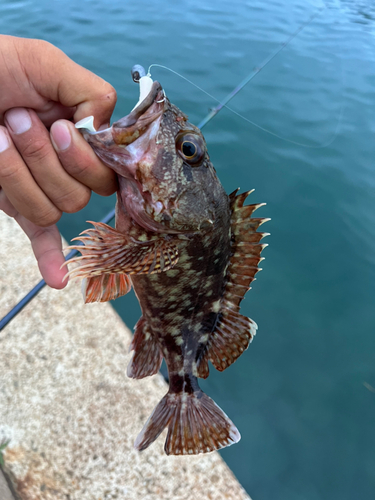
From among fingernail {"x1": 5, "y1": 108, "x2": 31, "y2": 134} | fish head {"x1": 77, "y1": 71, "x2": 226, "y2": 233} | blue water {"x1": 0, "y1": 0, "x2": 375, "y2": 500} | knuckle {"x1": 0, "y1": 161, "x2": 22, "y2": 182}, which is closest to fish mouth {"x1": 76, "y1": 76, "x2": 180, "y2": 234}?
fish head {"x1": 77, "y1": 71, "x2": 226, "y2": 233}

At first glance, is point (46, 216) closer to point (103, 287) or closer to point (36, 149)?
point (36, 149)

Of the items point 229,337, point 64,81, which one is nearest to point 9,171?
point 64,81

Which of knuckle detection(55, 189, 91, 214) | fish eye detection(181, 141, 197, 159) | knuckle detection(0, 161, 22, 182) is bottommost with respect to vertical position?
knuckle detection(55, 189, 91, 214)

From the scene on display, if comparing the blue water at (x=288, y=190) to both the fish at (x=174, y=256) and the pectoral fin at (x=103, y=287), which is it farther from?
the pectoral fin at (x=103, y=287)

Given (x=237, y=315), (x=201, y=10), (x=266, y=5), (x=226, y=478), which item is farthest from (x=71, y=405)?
(x=266, y=5)

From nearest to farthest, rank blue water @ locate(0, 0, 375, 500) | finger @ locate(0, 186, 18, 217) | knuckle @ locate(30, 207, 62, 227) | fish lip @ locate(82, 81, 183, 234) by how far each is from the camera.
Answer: fish lip @ locate(82, 81, 183, 234) < knuckle @ locate(30, 207, 62, 227) < finger @ locate(0, 186, 18, 217) < blue water @ locate(0, 0, 375, 500)

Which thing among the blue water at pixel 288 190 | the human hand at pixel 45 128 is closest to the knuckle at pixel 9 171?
the human hand at pixel 45 128

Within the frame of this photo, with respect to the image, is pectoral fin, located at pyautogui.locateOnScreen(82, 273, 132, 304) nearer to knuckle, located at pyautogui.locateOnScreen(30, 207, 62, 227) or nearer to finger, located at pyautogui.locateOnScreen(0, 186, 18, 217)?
knuckle, located at pyautogui.locateOnScreen(30, 207, 62, 227)
